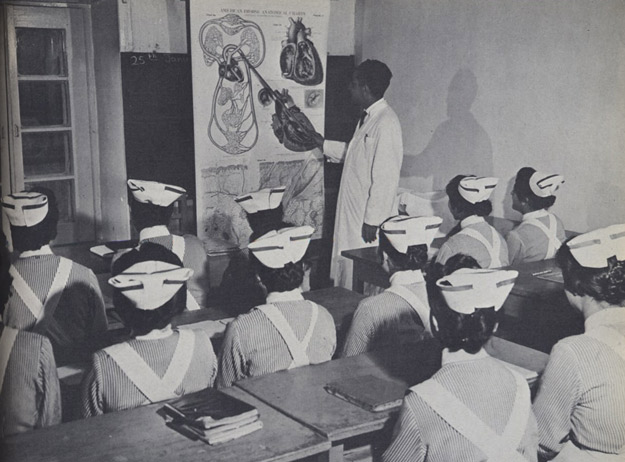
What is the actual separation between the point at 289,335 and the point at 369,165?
2430 millimetres

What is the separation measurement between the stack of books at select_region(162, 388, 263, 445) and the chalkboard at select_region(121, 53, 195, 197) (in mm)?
2938

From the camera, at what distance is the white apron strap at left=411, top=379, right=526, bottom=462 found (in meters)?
1.86

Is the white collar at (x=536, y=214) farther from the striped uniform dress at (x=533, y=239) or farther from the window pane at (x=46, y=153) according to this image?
the window pane at (x=46, y=153)

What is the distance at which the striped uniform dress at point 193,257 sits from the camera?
3412 mm

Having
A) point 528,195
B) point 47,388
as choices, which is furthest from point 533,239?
point 47,388

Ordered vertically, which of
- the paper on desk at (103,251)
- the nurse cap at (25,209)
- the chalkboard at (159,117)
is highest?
the chalkboard at (159,117)

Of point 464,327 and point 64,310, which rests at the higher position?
point 464,327

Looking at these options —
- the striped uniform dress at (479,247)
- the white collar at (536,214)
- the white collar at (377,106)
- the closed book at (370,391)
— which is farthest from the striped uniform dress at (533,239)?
the closed book at (370,391)

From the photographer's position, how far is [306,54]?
5223 millimetres

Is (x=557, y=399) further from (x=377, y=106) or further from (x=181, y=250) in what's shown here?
(x=377, y=106)

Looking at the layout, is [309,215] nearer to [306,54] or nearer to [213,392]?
[306,54]

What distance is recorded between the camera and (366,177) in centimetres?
483

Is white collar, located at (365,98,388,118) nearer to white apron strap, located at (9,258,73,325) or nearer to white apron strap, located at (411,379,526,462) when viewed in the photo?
white apron strap, located at (9,258,73,325)

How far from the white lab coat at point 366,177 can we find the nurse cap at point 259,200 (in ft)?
3.42
